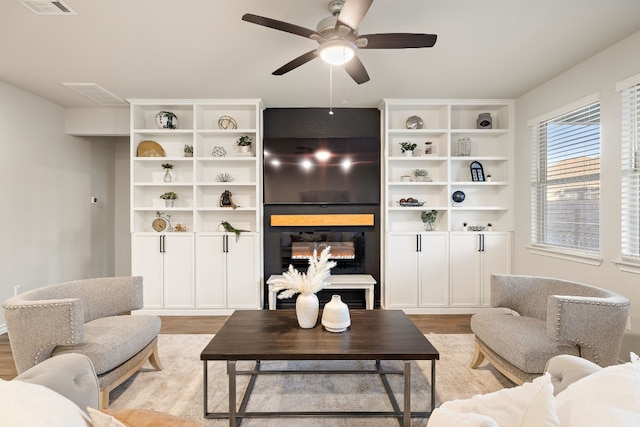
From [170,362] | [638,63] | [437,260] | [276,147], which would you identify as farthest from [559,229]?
[170,362]

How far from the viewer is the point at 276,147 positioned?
4457mm

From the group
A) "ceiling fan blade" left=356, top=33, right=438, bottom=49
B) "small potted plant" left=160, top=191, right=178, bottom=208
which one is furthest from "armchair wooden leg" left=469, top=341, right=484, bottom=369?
"small potted plant" left=160, top=191, right=178, bottom=208

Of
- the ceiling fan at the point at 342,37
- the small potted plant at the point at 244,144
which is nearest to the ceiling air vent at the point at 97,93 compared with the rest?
the small potted plant at the point at 244,144

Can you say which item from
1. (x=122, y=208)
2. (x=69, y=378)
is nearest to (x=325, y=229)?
(x=122, y=208)

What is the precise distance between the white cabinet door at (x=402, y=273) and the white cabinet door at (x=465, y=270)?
48 centimetres

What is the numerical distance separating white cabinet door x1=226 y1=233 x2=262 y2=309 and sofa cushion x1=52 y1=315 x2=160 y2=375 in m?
1.64

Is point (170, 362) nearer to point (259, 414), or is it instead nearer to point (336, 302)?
point (259, 414)

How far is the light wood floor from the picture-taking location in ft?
12.0

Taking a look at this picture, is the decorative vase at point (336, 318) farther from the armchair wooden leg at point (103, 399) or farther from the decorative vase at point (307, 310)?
the armchair wooden leg at point (103, 399)

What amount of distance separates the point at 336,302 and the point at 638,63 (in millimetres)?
2992

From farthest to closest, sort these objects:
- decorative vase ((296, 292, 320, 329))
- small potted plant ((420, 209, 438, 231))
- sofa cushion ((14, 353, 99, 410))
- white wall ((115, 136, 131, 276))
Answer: white wall ((115, 136, 131, 276)), small potted plant ((420, 209, 438, 231)), decorative vase ((296, 292, 320, 329)), sofa cushion ((14, 353, 99, 410))

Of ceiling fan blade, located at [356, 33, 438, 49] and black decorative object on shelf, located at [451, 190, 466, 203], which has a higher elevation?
ceiling fan blade, located at [356, 33, 438, 49]

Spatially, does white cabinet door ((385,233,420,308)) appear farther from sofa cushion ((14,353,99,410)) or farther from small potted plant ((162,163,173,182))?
sofa cushion ((14,353,99,410))

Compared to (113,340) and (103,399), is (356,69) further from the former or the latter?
(103,399)
